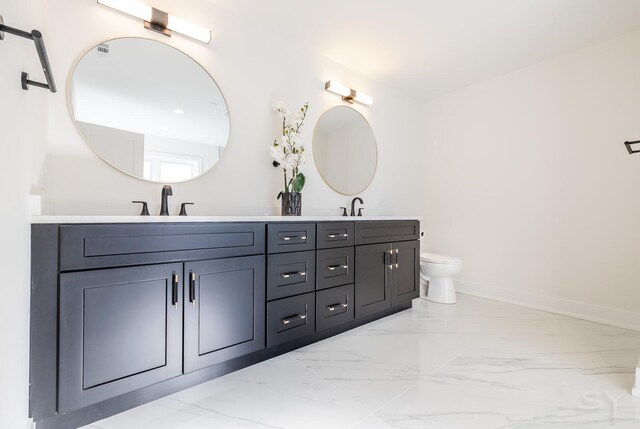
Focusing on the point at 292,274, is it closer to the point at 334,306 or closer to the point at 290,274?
the point at 290,274

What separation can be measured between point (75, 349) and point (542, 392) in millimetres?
2094

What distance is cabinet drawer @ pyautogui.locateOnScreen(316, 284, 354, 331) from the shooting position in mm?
2057

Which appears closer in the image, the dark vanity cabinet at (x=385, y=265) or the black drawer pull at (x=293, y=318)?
the black drawer pull at (x=293, y=318)

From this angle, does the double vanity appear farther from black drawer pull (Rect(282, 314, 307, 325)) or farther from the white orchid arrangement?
the white orchid arrangement

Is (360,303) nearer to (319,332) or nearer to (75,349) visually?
(319,332)

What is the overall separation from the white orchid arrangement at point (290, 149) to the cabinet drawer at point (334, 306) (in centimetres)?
80

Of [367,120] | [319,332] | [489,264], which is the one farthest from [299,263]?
[489,264]

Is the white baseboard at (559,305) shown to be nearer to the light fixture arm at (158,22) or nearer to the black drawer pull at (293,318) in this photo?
the black drawer pull at (293,318)

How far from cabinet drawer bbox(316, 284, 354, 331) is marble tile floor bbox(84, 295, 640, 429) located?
140mm

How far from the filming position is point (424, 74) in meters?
3.15

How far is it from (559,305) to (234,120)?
3.20 m

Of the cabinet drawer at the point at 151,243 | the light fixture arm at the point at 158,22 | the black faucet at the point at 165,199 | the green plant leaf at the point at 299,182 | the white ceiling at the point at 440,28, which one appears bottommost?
the cabinet drawer at the point at 151,243

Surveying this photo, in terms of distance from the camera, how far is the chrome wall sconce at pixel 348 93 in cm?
278

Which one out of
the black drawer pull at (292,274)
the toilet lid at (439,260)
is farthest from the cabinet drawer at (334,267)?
the toilet lid at (439,260)
